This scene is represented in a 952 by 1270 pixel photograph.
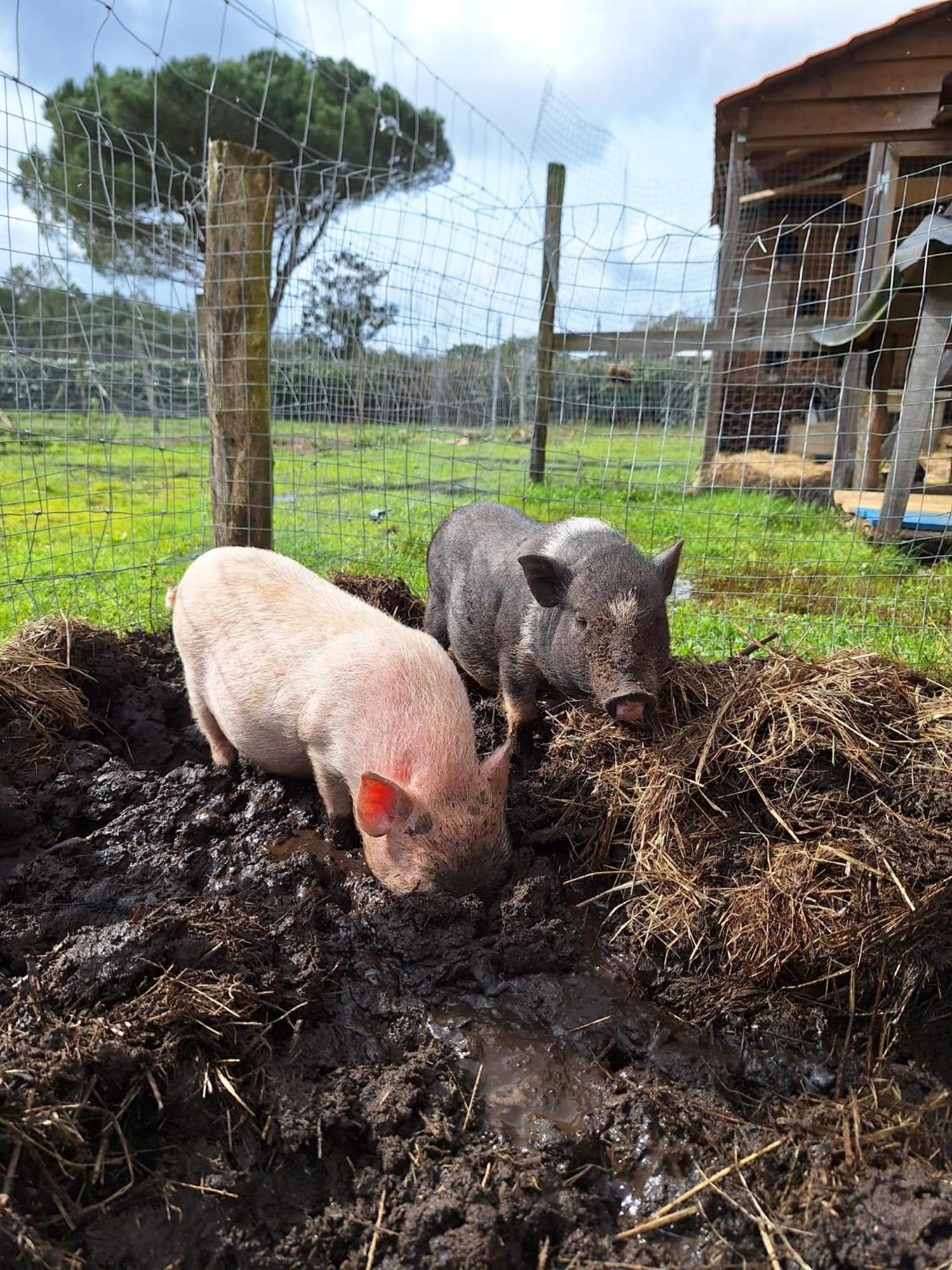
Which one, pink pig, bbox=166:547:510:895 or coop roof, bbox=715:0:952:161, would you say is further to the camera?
coop roof, bbox=715:0:952:161

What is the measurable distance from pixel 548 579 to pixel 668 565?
0.52 meters

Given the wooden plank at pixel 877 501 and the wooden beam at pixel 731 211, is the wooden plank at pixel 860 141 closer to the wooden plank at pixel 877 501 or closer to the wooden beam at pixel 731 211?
the wooden beam at pixel 731 211

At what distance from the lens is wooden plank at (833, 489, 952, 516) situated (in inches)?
285

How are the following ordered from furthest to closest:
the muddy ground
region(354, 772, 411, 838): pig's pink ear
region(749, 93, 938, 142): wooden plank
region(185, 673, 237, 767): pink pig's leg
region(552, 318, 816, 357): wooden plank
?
region(749, 93, 938, 142): wooden plank, region(552, 318, 816, 357): wooden plank, region(185, 673, 237, 767): pink pig's leg, region(354, 772, 411, 838): pig's pink ear, the muddy ground

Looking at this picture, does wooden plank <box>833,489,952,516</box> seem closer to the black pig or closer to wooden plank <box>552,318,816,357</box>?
wooden plank <box>552,318,816,357</box>

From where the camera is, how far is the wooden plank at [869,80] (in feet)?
33.3

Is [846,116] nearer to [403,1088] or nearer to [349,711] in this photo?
[349,711]

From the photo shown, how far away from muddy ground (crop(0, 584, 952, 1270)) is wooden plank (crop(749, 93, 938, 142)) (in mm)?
11314

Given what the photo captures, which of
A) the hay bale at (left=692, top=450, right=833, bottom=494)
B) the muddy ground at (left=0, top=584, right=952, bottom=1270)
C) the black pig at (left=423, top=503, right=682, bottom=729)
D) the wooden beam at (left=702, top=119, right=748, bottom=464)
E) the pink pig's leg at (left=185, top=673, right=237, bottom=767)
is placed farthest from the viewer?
the wooden beam at (left=702, top=119, right=748, bottom=464)

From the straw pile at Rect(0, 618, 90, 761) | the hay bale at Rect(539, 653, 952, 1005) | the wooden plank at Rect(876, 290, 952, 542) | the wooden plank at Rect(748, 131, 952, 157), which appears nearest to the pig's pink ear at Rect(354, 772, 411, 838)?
the hay bale at Rect(539, 653, 952, 1005)

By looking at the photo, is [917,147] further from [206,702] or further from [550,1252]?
[550,1252]

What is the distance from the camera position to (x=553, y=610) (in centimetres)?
373

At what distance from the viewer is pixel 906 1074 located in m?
2.40

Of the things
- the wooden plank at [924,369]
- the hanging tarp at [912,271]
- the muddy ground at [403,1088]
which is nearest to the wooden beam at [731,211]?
the hanging tarp at [912,271]
